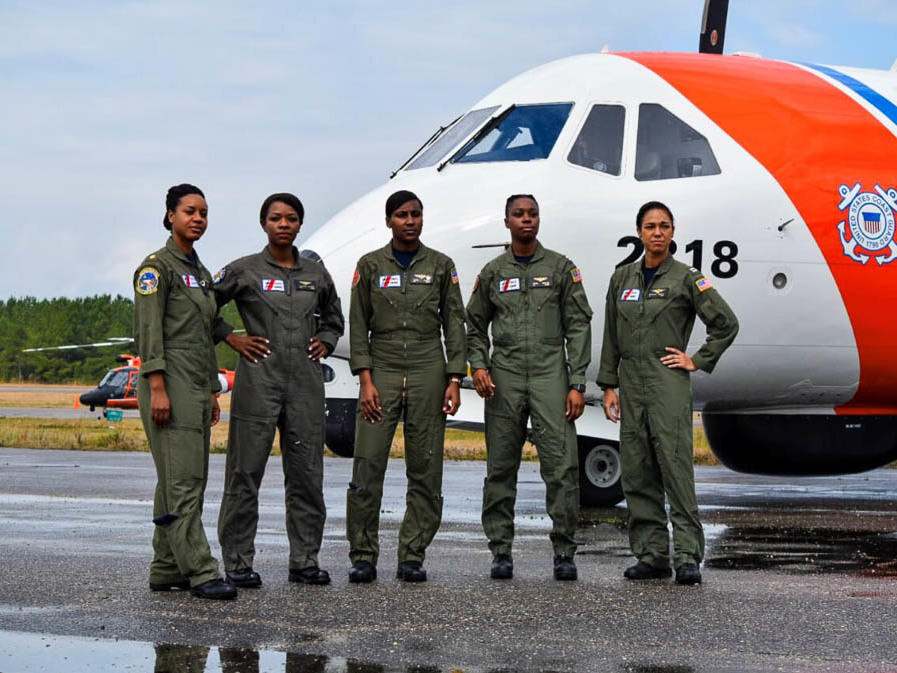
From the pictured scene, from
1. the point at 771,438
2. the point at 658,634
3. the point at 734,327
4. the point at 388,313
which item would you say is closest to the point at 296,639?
the point at 658,634

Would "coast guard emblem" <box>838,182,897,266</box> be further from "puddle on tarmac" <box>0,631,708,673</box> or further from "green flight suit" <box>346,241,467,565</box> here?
"puddle on tarmac" <box>0,631,708,673</box>

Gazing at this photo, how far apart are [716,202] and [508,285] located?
11.2ft

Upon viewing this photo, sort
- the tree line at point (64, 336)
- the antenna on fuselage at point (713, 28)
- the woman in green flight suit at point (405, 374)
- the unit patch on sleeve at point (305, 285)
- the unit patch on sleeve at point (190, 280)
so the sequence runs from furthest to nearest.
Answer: the tree line at point (64, 336) → the antenna on fuselage at point (713, 28) → the woman in green flight suit at point (405, 374) → the unit patch on sleeve at point (305, 285) → the unit patch on sleeve at point (190, 280)

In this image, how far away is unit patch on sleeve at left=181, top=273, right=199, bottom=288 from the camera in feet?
23.1

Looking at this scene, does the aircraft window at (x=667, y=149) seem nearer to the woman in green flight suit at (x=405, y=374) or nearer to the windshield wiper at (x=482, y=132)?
the windshield wiper at (x=482, y=132)

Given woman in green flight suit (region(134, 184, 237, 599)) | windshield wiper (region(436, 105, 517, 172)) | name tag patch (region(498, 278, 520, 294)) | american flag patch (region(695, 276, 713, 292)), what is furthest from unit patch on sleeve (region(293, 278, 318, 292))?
windshield wiper (region(436, 105, 517, 172))

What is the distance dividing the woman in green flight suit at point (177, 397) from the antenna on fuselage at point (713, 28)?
25.4 feet

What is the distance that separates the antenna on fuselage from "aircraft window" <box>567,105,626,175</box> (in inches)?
108

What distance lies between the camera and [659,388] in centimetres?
775

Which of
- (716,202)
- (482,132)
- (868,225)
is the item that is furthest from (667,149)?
(868,225)

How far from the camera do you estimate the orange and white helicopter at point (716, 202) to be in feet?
34.5

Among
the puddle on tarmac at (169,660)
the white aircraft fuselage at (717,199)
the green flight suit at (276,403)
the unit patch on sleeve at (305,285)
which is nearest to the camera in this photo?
the puddle on tarmac at (169,660)

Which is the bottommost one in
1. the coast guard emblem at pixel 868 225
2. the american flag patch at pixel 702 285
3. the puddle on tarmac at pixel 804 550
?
the puddle on tarmac at pixel 804 550

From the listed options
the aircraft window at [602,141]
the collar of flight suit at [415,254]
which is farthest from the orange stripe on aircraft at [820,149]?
the collar of flight suit at [415,254]
